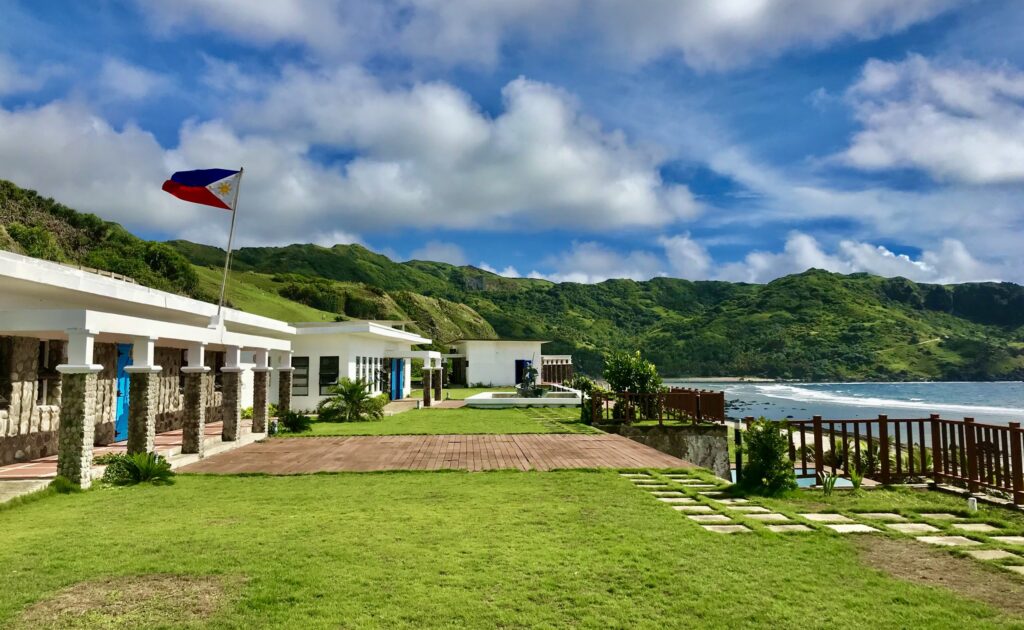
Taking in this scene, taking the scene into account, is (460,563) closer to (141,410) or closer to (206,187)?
(141,410)

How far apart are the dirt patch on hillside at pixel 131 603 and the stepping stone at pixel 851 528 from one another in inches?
237

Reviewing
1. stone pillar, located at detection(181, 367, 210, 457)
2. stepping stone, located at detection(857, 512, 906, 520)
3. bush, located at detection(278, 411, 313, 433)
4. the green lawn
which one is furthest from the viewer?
bush, located at detection(278, 411, 313, 433)

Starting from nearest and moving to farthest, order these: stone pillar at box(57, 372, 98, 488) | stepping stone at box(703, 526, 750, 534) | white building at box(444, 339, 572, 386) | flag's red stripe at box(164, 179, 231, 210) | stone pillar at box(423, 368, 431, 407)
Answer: stepping stone at box(703, 526, 750, 534) → stone pillar at box(57, 372, 98, 488) → flag's red stripe at box(164, 179, 231, 210) → stone pillar at box(423, 368, 431, 407) → white building at box(444, 339, 572, 386)

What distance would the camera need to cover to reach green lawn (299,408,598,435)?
17.0m

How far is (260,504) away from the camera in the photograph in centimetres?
806

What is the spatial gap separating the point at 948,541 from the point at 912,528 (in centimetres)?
59

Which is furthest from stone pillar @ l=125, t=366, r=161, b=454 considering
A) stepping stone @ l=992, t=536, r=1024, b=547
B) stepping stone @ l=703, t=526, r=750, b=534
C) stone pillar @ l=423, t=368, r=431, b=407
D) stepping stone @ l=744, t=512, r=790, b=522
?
stone pillar @ l=423, t=368, r=431, b=407

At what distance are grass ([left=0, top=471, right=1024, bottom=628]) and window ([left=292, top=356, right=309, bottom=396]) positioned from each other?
1439 centimetres

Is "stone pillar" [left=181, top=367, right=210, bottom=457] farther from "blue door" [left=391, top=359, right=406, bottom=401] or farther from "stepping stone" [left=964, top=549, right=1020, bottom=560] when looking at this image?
"blue door" [left=391, top=359, right=406, bottom=401]

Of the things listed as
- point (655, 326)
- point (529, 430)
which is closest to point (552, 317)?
point (655, 326)

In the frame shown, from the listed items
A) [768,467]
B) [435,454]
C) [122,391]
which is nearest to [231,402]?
[122,391]

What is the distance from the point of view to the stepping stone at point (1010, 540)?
6213 millimetres

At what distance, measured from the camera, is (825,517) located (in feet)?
24.4

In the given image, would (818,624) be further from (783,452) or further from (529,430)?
(529,430)
